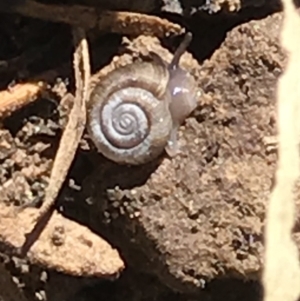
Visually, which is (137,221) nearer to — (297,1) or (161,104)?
(161,104)

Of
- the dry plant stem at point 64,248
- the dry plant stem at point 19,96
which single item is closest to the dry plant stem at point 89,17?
the dry plant stem at point 19,96

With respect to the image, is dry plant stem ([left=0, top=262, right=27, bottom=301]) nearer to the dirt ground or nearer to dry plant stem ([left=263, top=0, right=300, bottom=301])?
the dirt ground

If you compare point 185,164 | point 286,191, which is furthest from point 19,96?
point 286,191

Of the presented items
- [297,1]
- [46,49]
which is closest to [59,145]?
[46,49]

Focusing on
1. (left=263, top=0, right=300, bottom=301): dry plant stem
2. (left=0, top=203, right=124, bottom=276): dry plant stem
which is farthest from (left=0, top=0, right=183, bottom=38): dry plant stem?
(left=0, top=203, right=124, bottom=276): dry plant stem

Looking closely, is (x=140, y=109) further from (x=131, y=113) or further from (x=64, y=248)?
(x=64, y=248)
